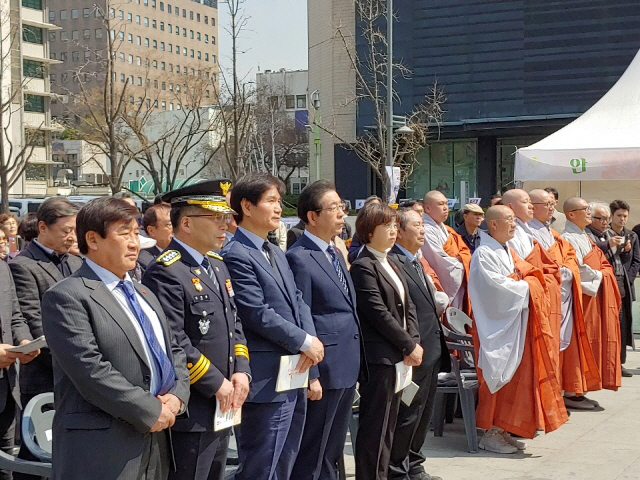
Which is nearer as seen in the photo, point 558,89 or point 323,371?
point 323,371

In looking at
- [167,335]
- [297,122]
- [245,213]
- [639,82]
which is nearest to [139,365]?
[167,335]

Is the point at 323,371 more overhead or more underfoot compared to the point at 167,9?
more underfoot

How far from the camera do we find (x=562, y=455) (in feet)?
21.2

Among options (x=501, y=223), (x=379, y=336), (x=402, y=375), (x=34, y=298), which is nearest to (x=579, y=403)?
(x=501, y=223)

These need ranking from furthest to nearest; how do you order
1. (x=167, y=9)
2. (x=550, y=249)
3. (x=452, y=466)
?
(x=167, y=9), (x=550, y=249), (x=452, y=466)

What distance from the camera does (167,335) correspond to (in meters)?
3.55

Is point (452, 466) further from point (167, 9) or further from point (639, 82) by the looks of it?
point (167, 9)

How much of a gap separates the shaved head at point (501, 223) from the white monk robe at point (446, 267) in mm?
1129

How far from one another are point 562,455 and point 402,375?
1.92 meters

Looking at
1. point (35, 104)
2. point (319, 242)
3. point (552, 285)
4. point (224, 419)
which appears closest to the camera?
point (224, 419)

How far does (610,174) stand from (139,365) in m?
8.58

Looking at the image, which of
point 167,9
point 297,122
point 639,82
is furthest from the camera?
point 167,9

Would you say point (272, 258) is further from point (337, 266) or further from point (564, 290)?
point (564, 290)

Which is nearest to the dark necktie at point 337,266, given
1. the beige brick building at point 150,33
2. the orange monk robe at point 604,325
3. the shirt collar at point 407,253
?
the shirt collar at point 407,253
